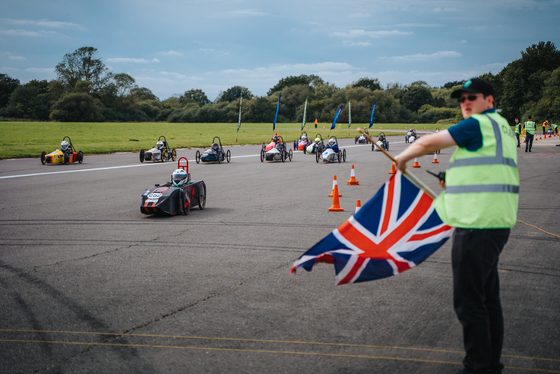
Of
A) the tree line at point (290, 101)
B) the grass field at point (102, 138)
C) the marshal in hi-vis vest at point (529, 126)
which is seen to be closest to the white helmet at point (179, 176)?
the grass field at point (102, 138)

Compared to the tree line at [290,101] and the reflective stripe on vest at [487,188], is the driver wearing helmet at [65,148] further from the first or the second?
the tree line at [290,101]

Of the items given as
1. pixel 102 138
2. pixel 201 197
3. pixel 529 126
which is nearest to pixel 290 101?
pixel 102 138

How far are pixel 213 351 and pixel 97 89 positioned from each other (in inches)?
4818

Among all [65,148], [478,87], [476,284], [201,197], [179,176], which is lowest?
[201,197]

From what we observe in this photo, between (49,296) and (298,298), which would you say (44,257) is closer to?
(49,296)

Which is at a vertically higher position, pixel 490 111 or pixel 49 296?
pixel 490 111

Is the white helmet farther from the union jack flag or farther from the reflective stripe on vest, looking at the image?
the reflective stripe on vest

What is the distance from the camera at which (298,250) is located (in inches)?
260

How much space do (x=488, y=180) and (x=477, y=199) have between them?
0.44ft

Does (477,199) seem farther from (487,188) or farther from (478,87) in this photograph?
(478,87)

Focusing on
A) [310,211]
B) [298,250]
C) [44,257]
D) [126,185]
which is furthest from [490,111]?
[126,185]

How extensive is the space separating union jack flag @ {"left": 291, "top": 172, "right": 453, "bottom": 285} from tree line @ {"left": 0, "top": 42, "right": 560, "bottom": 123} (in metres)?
73.0

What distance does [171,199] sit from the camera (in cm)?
929

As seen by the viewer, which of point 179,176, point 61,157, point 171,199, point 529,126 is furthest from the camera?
point 529,126
